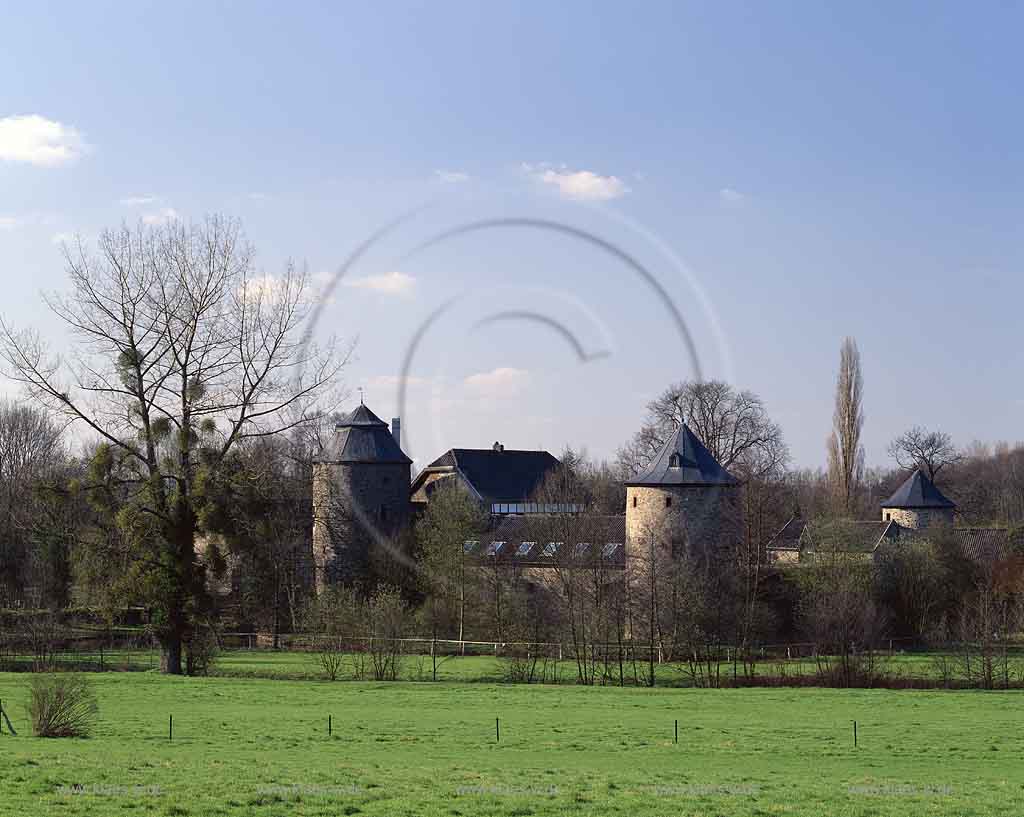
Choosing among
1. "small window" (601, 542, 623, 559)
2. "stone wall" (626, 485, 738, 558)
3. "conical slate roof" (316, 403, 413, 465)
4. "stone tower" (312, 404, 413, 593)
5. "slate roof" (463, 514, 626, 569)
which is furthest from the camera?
"conical slate roof" (316, 403, 413, 465)

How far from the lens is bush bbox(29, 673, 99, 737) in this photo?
17984 mm

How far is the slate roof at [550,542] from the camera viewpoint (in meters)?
40.8

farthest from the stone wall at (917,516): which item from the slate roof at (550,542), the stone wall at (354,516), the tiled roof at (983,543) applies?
→ the stone wall at (354,516)

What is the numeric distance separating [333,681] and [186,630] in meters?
3.93

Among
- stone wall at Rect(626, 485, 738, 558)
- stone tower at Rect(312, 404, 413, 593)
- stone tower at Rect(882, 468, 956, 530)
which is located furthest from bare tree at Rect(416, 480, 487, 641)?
stone tower at Rect(882, 468, 956, 530)

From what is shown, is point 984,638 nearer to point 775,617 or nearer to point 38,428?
point 775,617

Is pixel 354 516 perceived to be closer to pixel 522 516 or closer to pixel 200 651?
pixel 522 516

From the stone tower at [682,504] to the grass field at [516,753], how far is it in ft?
35.3

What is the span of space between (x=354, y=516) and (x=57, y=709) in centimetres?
3032

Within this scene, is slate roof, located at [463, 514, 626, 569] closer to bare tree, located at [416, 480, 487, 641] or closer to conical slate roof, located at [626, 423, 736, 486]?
bare tree, located at [416, 480, 487, 641]

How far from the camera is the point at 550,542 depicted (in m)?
46.1

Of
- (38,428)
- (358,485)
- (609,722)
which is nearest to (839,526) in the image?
(358,485)

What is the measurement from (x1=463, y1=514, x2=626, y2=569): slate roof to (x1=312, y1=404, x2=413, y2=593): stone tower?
4.05 meters

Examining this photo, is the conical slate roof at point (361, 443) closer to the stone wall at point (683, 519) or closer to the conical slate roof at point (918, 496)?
the stone wall at point (683, 519)
